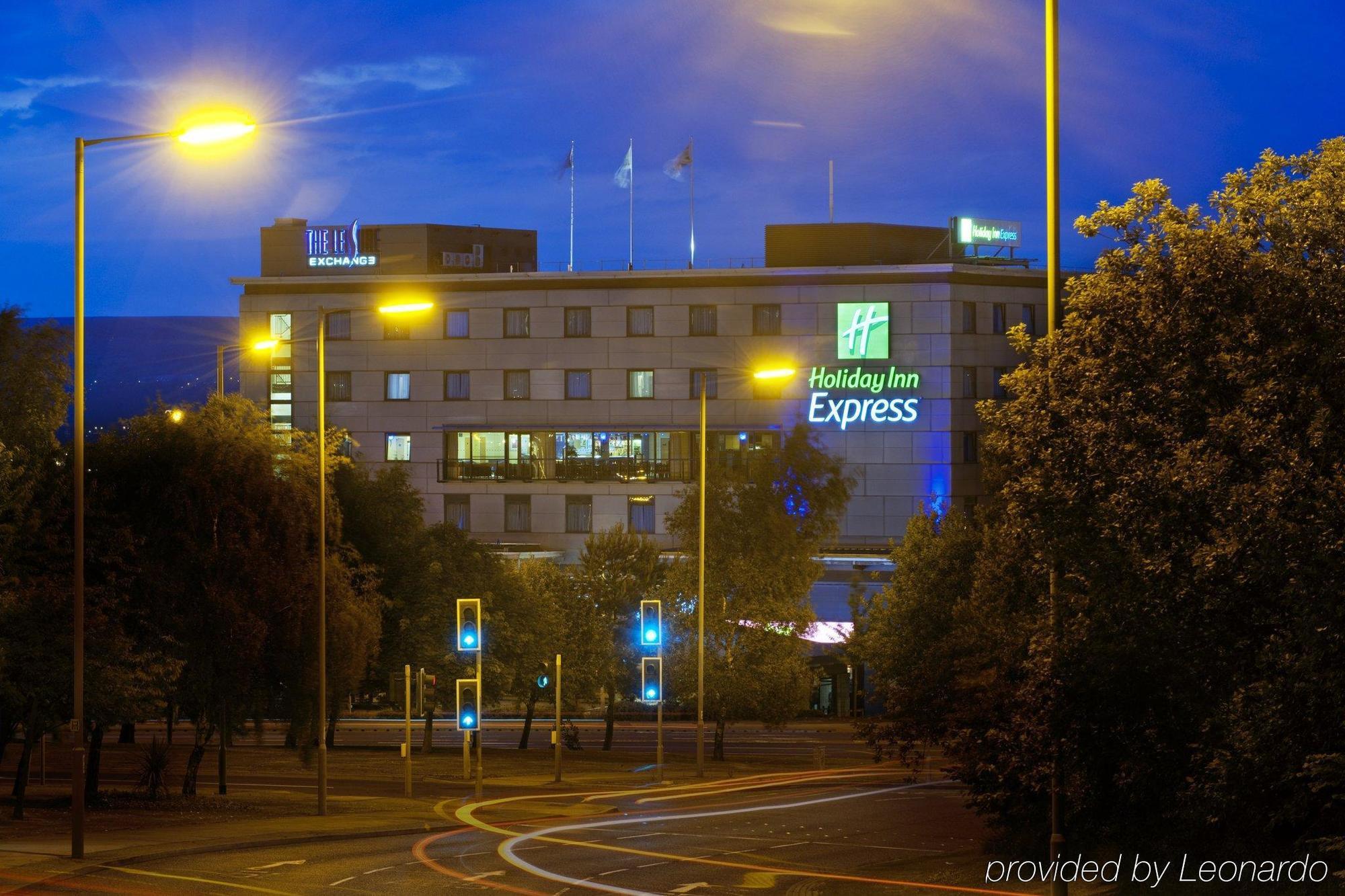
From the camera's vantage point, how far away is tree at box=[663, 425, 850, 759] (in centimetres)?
5028

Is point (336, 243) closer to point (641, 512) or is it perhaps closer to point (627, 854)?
point (641, 512)

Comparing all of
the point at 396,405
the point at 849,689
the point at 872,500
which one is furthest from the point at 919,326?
the point at 396,405

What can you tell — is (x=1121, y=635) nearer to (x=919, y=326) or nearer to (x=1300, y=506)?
(x=1300, y=506)

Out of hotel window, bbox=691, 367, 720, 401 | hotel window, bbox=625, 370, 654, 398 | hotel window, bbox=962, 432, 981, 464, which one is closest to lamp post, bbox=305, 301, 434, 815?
hotel window, bbox=691, 367, 720, 401

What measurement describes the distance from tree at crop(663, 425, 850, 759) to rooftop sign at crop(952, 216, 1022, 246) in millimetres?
33886

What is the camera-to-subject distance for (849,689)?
84.3 metres

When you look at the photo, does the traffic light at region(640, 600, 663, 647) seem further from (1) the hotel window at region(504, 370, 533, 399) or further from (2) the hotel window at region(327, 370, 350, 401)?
(2) the hotel window at region(327, 370, 350, 401)

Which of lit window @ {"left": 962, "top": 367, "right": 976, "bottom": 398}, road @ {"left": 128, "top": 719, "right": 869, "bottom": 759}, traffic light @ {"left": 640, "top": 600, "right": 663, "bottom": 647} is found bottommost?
road @ {"left": 128, "top": 719, "right": 869, "bottom": 759}

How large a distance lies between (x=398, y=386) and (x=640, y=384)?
13676 millimetres

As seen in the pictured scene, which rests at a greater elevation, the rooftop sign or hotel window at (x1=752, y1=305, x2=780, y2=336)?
the rooftop sign

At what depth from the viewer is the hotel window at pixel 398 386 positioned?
81750 millimetres

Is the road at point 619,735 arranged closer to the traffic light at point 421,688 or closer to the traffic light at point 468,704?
the traffic light at point 421,688

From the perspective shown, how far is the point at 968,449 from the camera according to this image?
7900 centimetres

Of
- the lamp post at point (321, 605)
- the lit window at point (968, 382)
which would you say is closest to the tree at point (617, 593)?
the lamp post at point (321, 605)
